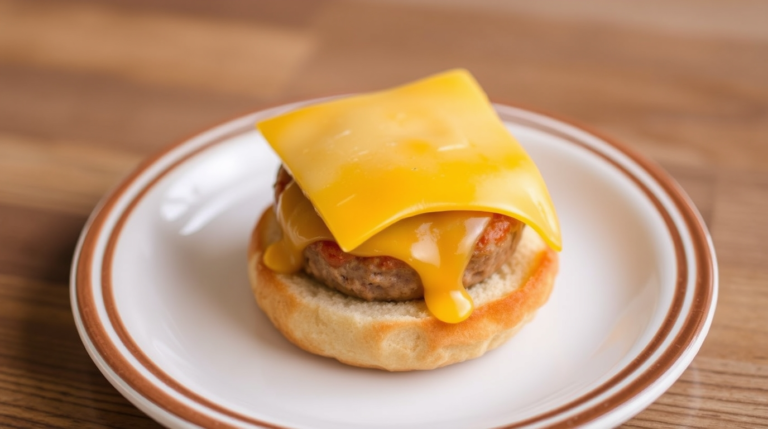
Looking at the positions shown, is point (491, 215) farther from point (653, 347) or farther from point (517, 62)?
point (517, 62)

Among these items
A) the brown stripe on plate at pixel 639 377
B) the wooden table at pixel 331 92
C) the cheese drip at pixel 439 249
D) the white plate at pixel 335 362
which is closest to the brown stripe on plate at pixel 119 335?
the white plate at pixel 335 362

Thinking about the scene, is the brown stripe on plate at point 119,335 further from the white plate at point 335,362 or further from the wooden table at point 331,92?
the wooden table at point 331,92

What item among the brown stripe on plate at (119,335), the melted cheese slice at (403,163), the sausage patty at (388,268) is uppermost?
the melted cheese slice at (403,163)

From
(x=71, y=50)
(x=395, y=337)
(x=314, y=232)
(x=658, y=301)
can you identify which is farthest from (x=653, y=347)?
(x=71, y=50)

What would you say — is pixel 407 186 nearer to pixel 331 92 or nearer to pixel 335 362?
pixel 335 362

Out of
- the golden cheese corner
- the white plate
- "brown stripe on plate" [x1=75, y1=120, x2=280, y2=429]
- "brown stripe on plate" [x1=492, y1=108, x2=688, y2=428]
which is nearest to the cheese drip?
the golden cheese corner

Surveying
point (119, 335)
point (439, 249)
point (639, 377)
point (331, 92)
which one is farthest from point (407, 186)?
point (331, 92)

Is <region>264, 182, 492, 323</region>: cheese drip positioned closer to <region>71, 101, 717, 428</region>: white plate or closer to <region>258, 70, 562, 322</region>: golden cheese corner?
<region>258, 70, 562, 322</region>: golden cheese corner
